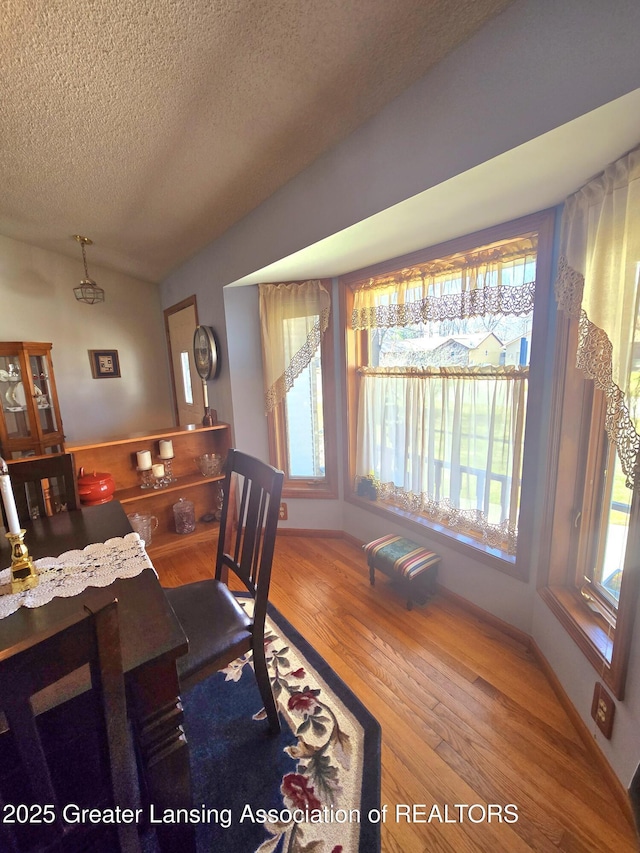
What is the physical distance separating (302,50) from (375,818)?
240 centimetres

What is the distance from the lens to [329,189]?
1.57 m

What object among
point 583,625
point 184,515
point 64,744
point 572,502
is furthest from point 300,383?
point 64,744

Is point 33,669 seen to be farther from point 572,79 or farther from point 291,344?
point 291,344

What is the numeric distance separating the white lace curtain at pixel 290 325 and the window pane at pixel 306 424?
0.33 feet

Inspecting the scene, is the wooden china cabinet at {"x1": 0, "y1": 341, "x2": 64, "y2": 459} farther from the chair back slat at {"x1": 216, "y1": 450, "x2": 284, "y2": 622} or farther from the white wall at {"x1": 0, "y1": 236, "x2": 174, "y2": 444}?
the chair back slat at {"x1": 216, "y1": 450, "x2": 284, "y2": 622}

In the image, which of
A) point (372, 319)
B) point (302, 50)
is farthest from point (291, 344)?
point (302, 50)

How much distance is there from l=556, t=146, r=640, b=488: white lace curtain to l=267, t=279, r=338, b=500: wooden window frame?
5.08ft

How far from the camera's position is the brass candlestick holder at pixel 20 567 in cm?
107

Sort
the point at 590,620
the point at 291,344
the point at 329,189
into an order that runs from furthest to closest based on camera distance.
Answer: the point at 291,344
the point at 329,189
the point at 590,620

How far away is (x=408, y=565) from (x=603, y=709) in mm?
955

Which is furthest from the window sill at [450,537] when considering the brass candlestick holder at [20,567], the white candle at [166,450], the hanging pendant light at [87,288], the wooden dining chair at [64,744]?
the hanging pendant light at [87,288]

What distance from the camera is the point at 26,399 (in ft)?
10.3

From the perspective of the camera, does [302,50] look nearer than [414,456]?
Yes

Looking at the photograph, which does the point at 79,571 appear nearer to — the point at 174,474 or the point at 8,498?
the point at 8,498
